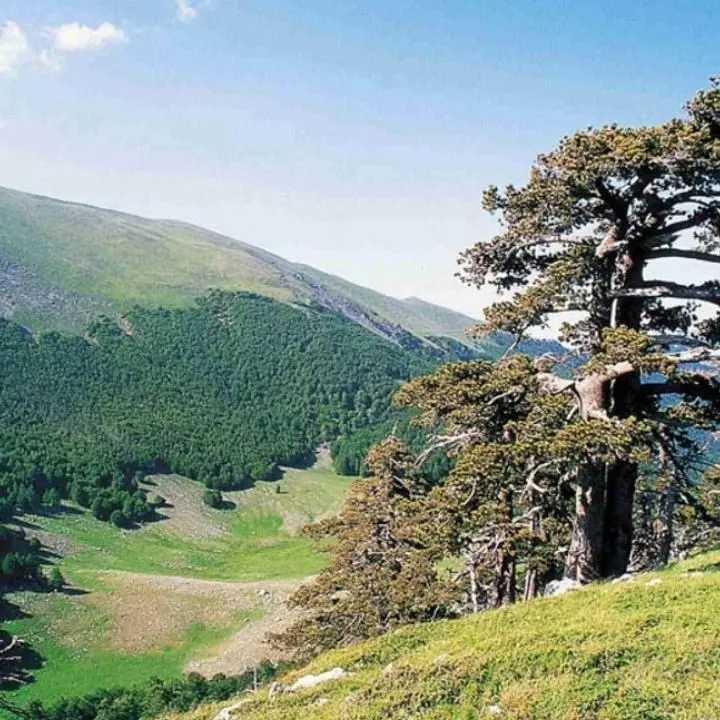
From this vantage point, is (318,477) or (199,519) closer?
(199,519)

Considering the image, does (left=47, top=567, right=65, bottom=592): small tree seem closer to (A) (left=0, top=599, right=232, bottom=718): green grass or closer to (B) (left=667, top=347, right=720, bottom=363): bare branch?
(A) (left=0, top=599, right=232, bottom=718): green grass

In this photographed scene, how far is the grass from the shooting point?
75500 millimetres

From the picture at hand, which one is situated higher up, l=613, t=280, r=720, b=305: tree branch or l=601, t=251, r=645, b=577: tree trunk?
l=613, t=280, r=720, b=305: tree branch

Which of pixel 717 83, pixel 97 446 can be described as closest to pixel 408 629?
pixel 717 83

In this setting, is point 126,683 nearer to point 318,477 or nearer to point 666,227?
point 666,227

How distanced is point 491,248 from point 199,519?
134m

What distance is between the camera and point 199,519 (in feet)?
471

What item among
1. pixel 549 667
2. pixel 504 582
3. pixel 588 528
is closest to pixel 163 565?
pixel 504 582

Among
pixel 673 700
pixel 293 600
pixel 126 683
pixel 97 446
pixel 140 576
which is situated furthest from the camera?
pixel 97 446

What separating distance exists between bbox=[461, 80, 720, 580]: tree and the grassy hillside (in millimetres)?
3732

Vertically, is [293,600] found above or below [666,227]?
below

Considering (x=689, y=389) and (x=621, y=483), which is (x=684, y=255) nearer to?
(x=689, y=389)

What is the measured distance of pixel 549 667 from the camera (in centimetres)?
1095

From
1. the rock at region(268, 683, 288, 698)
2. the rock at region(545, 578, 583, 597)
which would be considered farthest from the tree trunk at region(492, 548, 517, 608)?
the rock at region(268, 683, 288, 698)
